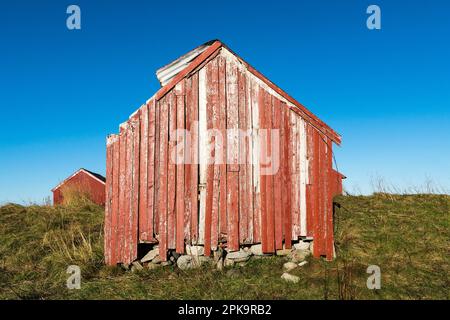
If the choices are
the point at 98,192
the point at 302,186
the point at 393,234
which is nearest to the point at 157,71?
the point at 302,186

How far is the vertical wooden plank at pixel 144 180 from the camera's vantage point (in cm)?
992

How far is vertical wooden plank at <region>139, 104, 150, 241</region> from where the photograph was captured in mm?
9922

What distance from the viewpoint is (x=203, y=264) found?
9.90 metres

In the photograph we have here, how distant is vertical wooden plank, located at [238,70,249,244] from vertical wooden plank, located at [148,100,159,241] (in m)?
2.02

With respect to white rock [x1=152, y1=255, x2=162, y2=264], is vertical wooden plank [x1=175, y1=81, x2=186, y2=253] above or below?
above

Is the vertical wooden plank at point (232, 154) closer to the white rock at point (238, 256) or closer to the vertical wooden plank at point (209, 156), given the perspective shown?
the white rock at point (238, 256)

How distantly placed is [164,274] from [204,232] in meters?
1.30

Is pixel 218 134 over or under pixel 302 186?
over

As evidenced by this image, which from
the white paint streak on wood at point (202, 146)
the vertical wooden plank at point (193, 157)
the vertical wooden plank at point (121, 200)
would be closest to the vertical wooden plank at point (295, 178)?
the white paint streak on wood at point (202, 146)

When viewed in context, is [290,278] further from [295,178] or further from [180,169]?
[180,169]

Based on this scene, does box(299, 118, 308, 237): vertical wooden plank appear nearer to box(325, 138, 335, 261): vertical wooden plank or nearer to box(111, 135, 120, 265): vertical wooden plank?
box(325, 138, 335, 261): vertical wooden plank

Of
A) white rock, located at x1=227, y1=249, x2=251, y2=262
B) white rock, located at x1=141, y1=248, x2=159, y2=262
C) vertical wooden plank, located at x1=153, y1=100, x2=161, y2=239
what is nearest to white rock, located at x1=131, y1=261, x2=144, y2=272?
white rock, located at x1=141, y1=248, x2=159, y2=262
